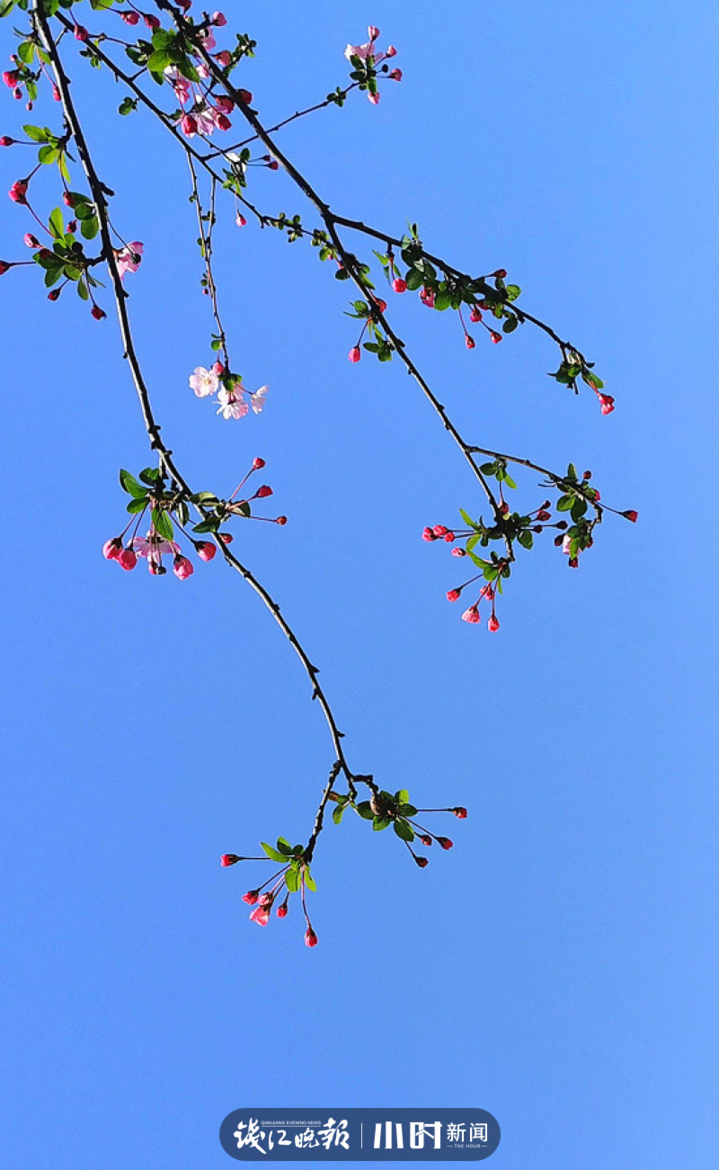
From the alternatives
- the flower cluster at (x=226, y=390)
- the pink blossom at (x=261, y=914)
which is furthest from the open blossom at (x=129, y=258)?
the pink blossom at (x=261, y=914)

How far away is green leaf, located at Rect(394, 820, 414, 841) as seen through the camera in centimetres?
219

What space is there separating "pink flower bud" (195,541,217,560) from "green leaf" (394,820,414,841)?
2.91 ft

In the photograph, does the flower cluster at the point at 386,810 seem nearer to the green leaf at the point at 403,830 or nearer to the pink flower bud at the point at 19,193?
the green leaf at the point at 403,830

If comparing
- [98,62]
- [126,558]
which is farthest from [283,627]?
[98,62]

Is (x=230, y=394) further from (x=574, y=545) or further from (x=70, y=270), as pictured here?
(x=574, y=545)

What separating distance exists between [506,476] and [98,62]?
192 centimetres

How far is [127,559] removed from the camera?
2.06 metres

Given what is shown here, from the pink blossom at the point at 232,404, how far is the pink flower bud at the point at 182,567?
91cm

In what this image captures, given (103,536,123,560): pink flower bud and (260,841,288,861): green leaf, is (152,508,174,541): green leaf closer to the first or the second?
(103,536,123,560): pink flower bud

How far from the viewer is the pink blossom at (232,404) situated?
9.28 feet

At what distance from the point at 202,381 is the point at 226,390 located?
55 cm

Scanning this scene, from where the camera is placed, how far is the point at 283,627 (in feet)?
6.24

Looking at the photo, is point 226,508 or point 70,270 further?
point 70,270

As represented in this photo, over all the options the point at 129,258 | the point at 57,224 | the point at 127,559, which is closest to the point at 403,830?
the point at 127,559
